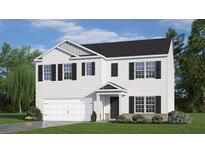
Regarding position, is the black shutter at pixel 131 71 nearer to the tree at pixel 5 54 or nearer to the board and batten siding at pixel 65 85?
the board and batten siding at pixel 65 85

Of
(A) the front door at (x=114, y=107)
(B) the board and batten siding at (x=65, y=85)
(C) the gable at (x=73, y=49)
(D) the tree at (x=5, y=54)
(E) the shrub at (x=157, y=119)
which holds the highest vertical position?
(D) the tree at (x=5, y=54)

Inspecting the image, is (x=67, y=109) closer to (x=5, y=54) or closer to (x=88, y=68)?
(x=88, y=68)

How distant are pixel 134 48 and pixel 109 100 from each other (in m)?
5.31

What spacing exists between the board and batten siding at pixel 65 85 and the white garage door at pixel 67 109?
1.49ft

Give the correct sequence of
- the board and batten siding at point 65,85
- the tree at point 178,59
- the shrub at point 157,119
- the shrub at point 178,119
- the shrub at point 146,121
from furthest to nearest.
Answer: the tree at point 178,59, the board and batten siding at point 65,85, the shrub at point 157,119, the shrub at point 146,121, the shrub at point 178,119

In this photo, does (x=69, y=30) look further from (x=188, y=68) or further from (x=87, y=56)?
(x=188, y=68)

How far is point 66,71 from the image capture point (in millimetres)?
Answer: 30078

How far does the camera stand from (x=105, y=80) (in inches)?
1149

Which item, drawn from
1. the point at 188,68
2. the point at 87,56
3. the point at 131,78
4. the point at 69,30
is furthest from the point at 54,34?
the point at 188,68

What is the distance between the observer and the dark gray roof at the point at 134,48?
93.7 feet

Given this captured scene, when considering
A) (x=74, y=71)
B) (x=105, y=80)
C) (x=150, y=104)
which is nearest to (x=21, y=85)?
(x=74, y=71)

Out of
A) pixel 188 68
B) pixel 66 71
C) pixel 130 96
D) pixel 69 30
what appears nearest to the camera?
pixel 130 96

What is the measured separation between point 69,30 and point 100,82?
36.7ft

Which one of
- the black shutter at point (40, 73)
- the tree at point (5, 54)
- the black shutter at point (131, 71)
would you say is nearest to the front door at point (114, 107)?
the black shutter at point (131, 71)
